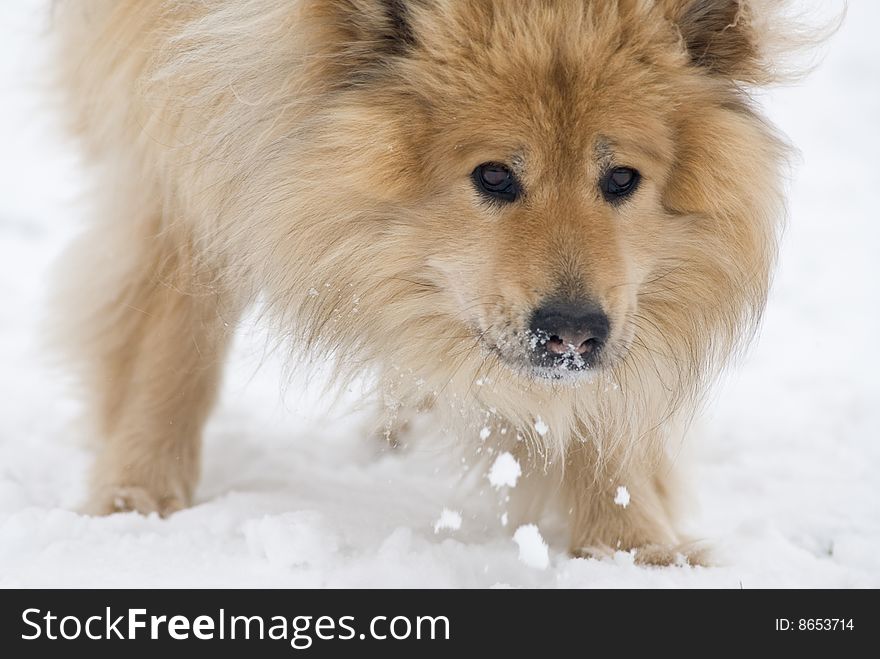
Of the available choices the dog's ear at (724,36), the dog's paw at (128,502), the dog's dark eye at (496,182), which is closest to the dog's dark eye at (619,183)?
the dog's dark eye at (496,182)

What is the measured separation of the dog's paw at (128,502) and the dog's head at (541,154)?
42.0 inches

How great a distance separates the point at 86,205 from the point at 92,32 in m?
0.62

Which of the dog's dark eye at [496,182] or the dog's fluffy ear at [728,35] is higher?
the dog's fluffy ear at [728,35]

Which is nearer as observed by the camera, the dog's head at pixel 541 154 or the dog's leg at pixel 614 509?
the dog's head at pixel 541 154

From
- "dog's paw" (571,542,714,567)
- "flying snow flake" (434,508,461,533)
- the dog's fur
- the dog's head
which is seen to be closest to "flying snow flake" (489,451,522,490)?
the dog's fur

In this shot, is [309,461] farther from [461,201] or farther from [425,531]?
[461,201]

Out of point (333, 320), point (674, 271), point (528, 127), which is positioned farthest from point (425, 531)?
point (528, 127)

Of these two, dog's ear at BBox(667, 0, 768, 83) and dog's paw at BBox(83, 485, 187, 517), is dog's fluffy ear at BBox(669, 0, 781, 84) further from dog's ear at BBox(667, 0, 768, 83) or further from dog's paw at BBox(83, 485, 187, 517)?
dog's paw at BBox(83, 485, 187, 517)

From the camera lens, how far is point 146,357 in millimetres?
3607

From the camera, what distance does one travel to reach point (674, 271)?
9.85 ft

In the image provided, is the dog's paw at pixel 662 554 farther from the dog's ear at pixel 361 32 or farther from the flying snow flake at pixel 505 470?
the dog's ear at pixel 361 32

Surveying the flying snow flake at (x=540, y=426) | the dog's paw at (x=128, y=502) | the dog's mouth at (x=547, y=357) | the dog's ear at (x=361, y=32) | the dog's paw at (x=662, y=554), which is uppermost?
the dog's ear at (x=361, y=32)

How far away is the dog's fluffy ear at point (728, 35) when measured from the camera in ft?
9.40

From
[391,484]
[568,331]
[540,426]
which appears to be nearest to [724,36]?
[568,331]
